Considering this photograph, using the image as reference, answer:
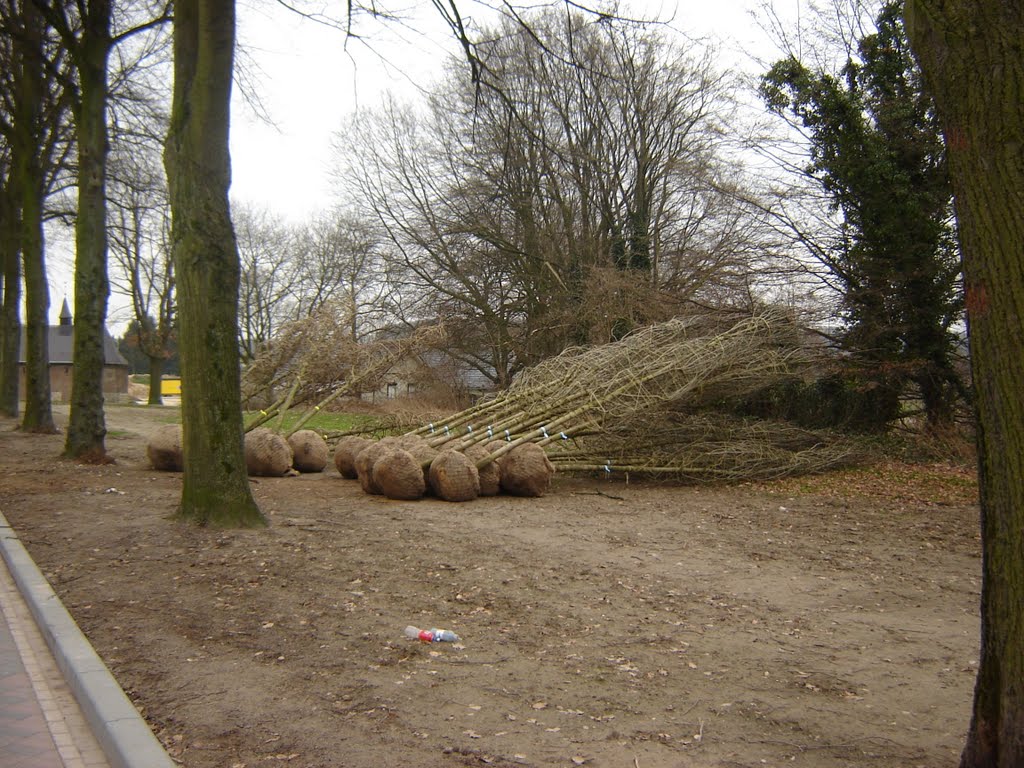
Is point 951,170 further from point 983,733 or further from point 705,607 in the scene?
point 705,607

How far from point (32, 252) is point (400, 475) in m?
13.0

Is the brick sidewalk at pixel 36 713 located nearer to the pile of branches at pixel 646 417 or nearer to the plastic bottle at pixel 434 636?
the plastic bottle at pixel 434 636

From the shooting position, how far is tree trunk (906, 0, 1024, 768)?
10.2 feet

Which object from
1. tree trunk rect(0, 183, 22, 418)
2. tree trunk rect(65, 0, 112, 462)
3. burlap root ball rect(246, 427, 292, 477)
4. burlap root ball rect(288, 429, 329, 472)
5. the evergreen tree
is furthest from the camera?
tree trunk rect(0, 183, 22, 418)

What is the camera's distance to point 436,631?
540 centimetres

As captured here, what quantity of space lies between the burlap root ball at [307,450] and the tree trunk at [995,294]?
11.6 metres

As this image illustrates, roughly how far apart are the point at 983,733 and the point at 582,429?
30.8 feet

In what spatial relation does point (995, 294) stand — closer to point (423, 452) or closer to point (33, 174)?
point (423, 452)

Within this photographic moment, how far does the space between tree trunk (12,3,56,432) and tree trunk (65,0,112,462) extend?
539cm

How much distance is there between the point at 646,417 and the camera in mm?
12562

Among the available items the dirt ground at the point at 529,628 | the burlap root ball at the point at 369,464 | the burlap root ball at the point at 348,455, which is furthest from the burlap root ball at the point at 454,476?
the burlap root ball at the point at 348,455

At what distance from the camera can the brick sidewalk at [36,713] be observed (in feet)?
12.6

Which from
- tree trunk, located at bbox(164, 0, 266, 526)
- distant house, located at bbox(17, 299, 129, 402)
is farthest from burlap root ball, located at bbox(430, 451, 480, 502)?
distant house, located at bbox(17, 299, 129, 402)

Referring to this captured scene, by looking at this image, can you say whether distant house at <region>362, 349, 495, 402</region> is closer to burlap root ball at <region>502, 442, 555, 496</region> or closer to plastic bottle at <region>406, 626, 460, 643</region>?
burlap root ball at <region>502, 442, 555, 496</region>
